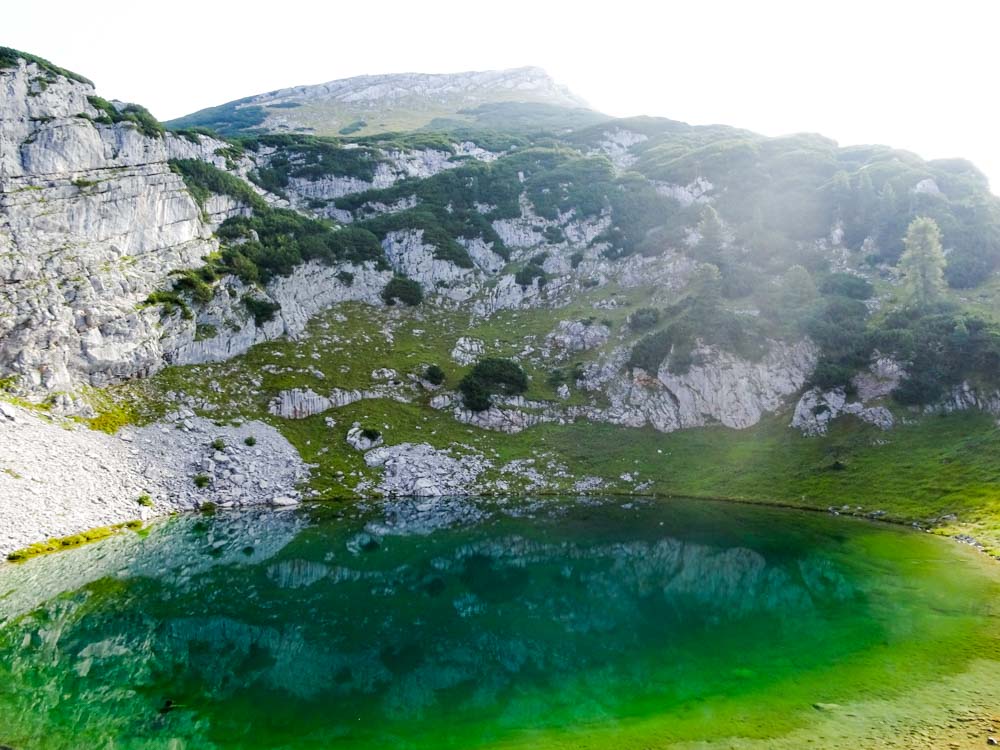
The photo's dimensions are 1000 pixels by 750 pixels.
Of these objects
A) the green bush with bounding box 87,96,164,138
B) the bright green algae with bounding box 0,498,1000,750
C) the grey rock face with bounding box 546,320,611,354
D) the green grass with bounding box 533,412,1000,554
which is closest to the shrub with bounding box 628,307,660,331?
the grey rock face with bounding box 546,320,611,354

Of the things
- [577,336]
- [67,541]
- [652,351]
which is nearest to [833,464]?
[652,351]

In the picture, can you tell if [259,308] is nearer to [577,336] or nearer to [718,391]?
[577,336]

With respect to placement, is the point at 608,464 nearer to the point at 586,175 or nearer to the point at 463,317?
the point at 463,317

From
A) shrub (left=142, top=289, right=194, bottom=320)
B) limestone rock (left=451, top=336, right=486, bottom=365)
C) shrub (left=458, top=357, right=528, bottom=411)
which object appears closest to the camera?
shrub (left=142, top=289, right=194, bottom=320)

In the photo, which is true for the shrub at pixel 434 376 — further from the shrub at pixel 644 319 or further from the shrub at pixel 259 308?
the shrub at pixel 644 319

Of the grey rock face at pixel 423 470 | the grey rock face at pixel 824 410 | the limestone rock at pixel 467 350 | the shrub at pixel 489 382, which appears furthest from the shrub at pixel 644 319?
the grey rock face at pixel 423 470

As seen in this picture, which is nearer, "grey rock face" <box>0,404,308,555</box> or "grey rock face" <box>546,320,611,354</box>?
"grey rock face" <box>0,404,308,555</box>

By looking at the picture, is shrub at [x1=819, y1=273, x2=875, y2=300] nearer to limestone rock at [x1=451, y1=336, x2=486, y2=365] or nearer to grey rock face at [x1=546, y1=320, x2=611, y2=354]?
grey rock face at [x1=546, y1=320, x2=611, y2=354]
